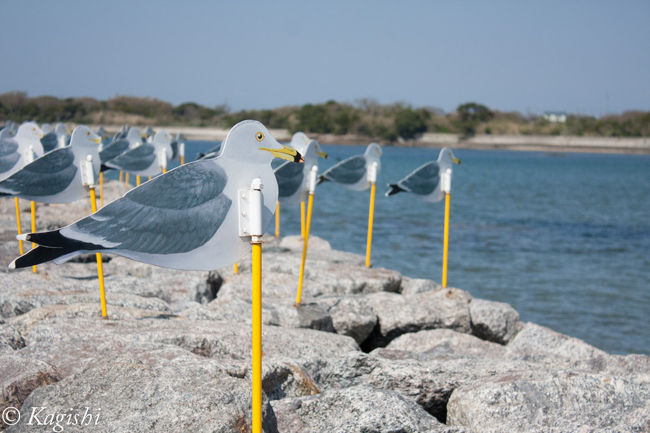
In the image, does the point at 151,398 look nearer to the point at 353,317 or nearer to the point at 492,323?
the point at 353,317

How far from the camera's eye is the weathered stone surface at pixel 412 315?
7887 mm

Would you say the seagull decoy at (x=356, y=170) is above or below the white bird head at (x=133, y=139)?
below

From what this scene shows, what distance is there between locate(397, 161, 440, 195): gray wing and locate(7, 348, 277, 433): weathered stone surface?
559 cm

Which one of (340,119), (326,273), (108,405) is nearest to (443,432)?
(108,405)

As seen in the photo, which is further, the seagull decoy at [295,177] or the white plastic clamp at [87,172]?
the seagull decoy at [295,177]

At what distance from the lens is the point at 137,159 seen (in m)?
11.4

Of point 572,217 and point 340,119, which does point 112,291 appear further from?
point 340,119

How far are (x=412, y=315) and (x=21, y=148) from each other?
19.0 ft

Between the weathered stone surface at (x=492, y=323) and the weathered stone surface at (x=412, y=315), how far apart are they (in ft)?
0.46

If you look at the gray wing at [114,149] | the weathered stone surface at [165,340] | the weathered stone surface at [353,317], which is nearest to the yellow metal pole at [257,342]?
the weathered stone surface at [165,340]

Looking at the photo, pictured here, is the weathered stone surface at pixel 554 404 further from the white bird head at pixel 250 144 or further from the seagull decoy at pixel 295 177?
the seagull decoy at pixel 295 177

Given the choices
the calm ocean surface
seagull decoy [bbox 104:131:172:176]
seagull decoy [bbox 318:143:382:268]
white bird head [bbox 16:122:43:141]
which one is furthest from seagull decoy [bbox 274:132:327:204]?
the calm ocean surface

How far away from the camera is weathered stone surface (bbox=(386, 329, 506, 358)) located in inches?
280

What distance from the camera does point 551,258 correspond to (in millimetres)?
17156
